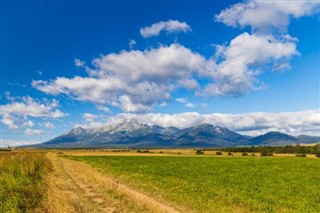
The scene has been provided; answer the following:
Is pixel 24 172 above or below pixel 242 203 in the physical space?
above

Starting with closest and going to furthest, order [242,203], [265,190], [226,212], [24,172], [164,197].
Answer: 1. [226,212]
2. [242,203]
3. [164,197]
4. [265,190]
5. [24,172]

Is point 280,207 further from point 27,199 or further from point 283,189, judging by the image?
point 27,199

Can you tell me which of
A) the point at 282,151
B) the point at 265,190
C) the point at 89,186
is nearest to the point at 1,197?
the point at 89,186

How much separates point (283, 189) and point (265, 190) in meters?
2.35

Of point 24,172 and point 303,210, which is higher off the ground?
point 24,172

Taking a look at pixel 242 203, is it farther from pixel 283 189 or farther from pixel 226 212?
pixel 283 189

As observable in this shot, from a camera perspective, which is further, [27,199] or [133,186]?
[133,186]

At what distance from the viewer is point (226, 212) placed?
19.9 m

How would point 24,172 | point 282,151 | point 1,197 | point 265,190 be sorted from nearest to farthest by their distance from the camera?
1. point 1,197
2. point 265,190
3. point 24,172
4. point 282,151

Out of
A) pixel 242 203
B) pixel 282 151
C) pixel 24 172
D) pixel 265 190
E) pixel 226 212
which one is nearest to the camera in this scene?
pixel 226 212

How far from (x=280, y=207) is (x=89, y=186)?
17047mm

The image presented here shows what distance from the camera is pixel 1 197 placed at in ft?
69.8

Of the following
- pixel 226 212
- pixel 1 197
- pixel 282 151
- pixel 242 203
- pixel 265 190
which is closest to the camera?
pixel 226 212

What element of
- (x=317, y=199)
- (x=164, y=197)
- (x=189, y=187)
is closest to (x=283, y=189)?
(x=317, y=199)
